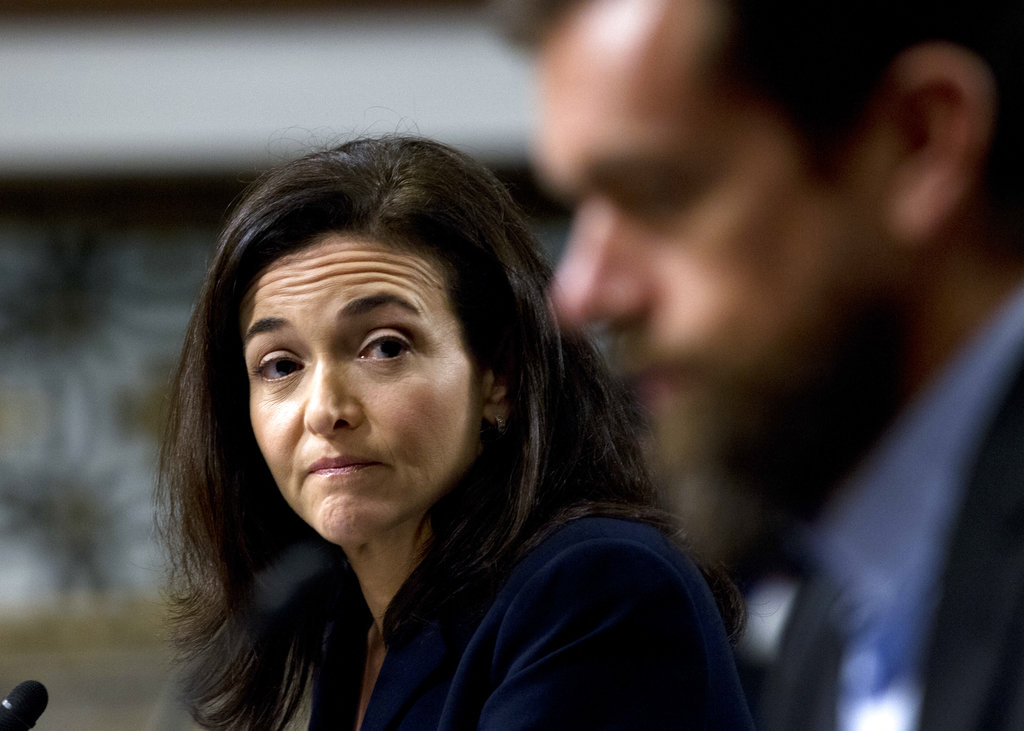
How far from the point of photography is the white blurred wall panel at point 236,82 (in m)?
4.91

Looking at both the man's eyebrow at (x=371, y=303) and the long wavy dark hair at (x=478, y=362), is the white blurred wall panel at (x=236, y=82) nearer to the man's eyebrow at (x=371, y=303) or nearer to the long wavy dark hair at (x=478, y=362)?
the long wavy dark hair at (x=478, y=362)

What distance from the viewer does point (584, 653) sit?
1307mm

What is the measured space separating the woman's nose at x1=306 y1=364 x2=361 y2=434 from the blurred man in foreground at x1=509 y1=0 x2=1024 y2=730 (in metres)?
0.59

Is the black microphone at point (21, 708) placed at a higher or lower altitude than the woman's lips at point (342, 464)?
lower

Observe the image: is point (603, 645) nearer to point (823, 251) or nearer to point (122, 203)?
point (823, 251)

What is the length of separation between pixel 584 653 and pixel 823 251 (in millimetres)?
692

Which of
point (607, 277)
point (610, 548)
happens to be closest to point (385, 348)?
point (610, 548)

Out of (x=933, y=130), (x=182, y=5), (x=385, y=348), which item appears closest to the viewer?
(x=933, y=130)

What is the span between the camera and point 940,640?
31.0 inches

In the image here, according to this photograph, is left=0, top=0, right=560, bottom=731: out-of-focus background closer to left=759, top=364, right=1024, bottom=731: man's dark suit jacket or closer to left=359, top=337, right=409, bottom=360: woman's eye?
left=359, top=337, right=409, bottom=360: woman's eye

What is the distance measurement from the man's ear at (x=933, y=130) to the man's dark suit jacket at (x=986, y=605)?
0.48 ft

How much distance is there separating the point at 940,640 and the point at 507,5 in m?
0.43

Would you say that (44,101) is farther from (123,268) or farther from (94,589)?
(94,589)

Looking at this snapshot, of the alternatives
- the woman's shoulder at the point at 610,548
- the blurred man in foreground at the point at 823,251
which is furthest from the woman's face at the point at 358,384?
the blurred man in foreground at the point at 823,251
